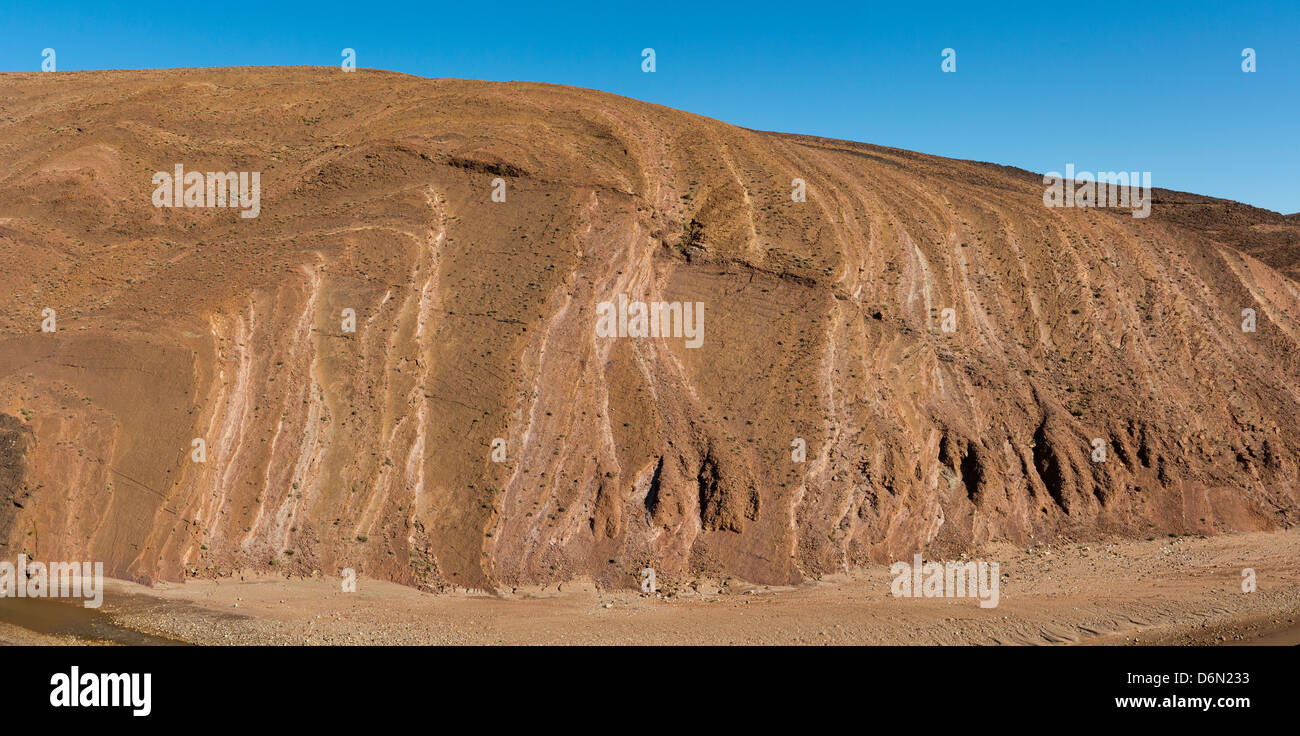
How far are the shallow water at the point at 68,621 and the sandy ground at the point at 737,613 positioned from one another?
0.33 m

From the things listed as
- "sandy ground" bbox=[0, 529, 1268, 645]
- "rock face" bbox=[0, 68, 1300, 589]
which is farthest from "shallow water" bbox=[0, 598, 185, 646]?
"rock face" bbox=[0, 68, 1300, 589]

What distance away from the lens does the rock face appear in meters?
22.5

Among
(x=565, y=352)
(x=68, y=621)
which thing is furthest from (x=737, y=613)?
(x=68, y=621)

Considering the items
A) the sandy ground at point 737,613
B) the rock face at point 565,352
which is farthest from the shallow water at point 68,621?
the rock face at point 565,352

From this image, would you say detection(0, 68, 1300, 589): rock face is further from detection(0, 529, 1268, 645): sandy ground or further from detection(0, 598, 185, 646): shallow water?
detection(0, 598, 185, 646): shallow water

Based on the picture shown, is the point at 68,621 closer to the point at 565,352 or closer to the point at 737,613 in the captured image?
the point at 565,352

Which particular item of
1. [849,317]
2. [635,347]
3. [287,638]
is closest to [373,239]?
[635,347]

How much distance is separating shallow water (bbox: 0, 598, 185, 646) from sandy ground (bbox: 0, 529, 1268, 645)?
33 centimetres

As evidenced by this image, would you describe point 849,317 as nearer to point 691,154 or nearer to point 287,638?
point 691,154

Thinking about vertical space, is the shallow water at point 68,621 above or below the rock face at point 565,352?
below

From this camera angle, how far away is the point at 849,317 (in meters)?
28.0

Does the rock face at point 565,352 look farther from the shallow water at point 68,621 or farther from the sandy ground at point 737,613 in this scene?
the shallow water at point 68,621

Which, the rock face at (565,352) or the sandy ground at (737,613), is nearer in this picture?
the sandy ground at (737,613)

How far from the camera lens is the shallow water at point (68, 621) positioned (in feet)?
60.8
